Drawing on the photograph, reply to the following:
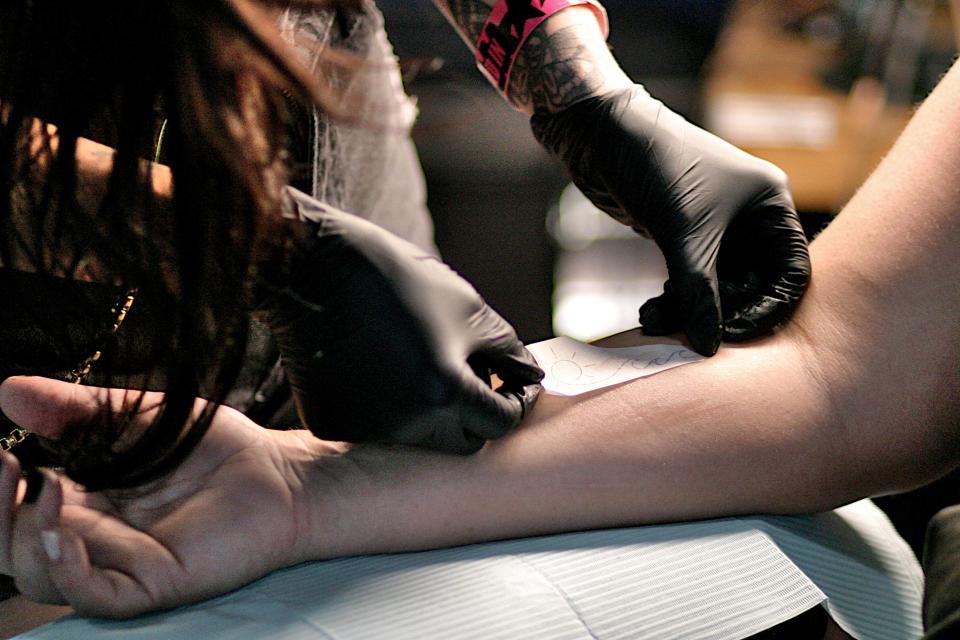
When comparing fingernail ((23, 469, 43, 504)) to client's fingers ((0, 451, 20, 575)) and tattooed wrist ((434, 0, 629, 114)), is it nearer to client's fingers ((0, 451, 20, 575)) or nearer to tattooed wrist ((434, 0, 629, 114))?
client's fingers ((0, 451, 20, 575))

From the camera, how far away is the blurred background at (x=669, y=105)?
247cm

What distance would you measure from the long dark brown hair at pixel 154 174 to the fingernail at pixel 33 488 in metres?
0.03

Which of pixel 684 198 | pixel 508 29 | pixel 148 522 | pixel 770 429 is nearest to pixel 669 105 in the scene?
pixel 508 29

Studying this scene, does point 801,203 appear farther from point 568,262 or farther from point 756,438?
point 756,438

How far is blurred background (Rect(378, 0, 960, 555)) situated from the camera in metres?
2.47

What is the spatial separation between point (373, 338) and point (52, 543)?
0.91 ft

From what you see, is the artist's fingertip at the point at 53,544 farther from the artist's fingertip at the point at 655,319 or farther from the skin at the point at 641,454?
the artist's fingertip at the point at 655,319

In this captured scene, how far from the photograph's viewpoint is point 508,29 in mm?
1044

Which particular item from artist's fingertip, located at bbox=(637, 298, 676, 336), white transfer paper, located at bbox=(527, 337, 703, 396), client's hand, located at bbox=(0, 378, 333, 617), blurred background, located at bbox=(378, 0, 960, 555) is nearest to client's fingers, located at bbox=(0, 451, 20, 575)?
client's hand, located at bbox=(0, 378, 333, 617)

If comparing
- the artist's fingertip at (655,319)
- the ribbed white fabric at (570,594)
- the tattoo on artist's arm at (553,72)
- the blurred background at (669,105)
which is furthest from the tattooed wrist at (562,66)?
the blurred background at (669,105)

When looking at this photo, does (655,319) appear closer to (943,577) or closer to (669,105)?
(943,577)

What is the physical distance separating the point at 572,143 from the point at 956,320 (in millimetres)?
408

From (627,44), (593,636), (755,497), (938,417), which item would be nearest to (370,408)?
(593,636)

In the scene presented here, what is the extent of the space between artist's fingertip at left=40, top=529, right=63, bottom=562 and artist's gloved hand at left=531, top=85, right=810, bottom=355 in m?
0.56
